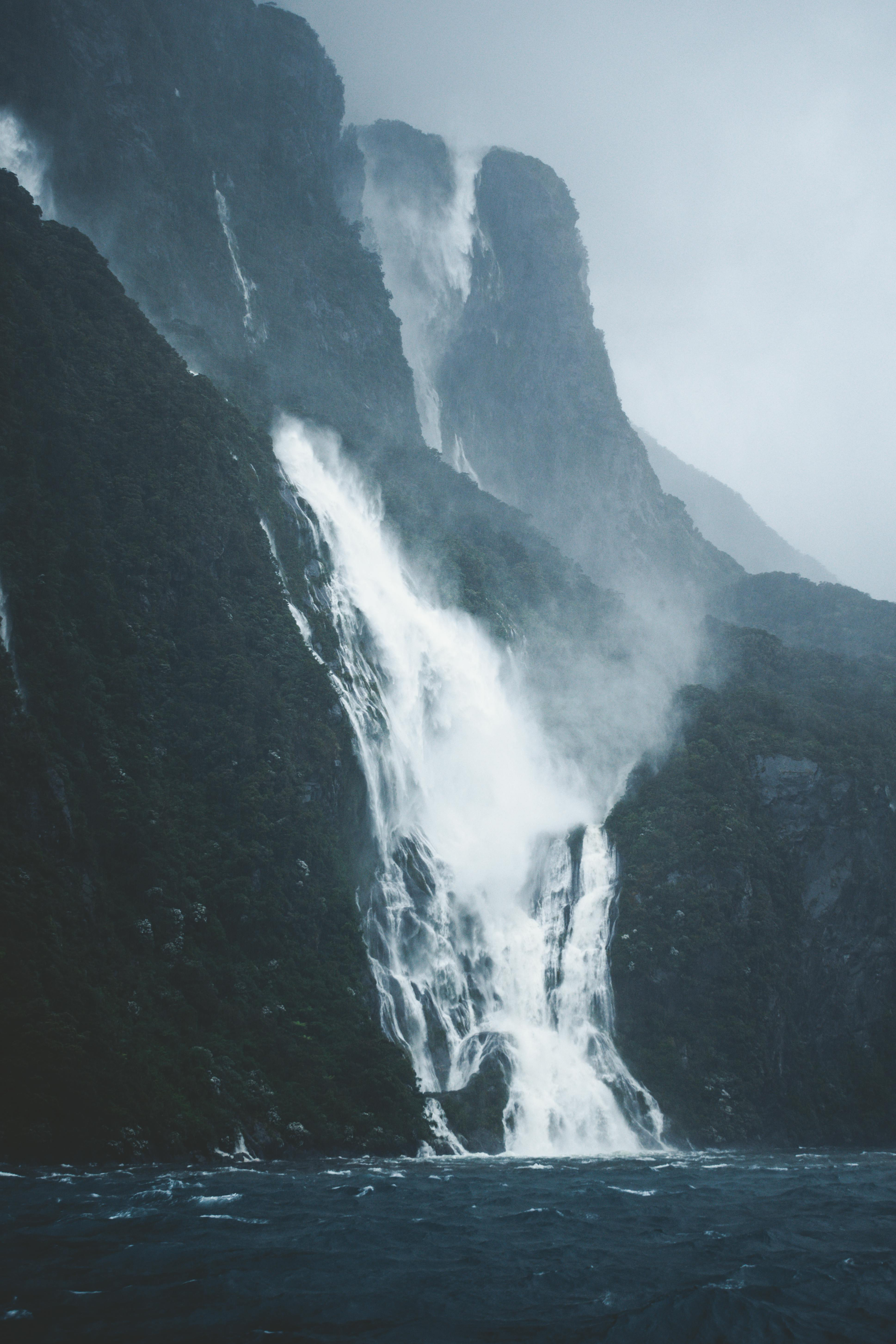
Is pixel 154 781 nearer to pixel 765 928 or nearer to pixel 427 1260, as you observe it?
pixel 427 1260

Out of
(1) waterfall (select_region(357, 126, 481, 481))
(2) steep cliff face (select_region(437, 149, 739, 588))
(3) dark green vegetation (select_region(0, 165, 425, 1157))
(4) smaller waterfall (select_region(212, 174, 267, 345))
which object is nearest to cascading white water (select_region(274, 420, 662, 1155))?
(3) dark green vegetation (select_region(0, 165, 425, 1157))

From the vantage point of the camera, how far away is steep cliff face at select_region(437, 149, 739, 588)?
11700 centimetres

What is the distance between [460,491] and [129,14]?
196 feet

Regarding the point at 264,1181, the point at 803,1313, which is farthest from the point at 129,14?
the point at 803,1313

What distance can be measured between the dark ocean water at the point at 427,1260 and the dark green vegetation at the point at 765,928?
2276 centimetres

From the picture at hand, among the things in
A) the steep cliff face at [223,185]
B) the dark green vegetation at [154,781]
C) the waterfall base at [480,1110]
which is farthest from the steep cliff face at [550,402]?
the waterfall base at [480,1110]

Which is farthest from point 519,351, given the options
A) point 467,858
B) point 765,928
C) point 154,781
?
point 154,781

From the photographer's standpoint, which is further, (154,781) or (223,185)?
(223,185)

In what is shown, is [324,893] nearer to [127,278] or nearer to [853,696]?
[853,696]

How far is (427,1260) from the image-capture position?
19234 millimetres

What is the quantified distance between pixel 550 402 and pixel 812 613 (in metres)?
44.1

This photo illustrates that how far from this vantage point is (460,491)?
328 feet

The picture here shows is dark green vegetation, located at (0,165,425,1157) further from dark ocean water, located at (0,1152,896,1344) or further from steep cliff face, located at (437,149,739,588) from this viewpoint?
steep cliff face, located at (437,149,739,588)

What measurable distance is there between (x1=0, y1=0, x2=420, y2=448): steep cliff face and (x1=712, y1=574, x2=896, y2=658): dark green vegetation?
45.6 m
